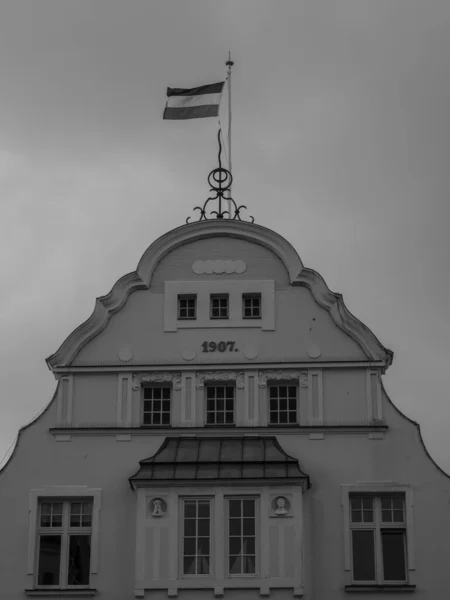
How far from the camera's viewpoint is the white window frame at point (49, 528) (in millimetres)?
34884

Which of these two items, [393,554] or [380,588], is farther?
[393,554]

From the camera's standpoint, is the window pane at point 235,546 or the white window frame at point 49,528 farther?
the white window frame at point 49,528

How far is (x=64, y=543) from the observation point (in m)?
35.3

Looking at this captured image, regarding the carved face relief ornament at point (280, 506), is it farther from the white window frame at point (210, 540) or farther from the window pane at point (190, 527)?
the window pane at point (190, 527)

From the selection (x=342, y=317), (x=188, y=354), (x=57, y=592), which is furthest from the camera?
(x=342, y=317)

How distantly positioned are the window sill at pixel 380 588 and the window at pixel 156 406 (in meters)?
6.27

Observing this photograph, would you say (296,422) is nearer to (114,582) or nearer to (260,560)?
(260,560)

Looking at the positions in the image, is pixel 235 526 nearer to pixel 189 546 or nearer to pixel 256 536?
pixel 256 536

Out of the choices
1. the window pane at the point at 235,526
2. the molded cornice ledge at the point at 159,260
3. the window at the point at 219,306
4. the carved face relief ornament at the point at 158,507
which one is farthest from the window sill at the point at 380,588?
the molded cornice ledge at the point at 159,260

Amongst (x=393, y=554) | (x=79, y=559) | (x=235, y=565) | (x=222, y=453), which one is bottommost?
(x=235, y=565)

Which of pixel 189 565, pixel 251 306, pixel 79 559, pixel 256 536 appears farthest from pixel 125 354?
pixel 256 536

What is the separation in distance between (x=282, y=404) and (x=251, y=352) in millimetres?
1565

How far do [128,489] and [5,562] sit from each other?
3.51 m

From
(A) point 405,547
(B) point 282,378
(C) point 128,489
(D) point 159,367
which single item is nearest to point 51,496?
(C) point 128,489
